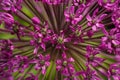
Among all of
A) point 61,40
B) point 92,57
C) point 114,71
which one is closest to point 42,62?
point 61,40

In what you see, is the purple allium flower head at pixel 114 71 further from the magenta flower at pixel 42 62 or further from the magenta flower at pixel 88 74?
the magenta flower at pixel 42 62

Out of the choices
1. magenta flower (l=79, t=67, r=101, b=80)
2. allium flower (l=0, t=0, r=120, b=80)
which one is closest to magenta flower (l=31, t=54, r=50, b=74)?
allium flower (l=0, t=0, r=120, b=80)

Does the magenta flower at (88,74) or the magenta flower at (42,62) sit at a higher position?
the magenta flower at (42,62)

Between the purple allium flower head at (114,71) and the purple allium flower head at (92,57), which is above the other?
the purple allium flower head at (92,57)

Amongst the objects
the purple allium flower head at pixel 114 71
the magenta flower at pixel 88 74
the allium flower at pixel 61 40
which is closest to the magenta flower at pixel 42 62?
the allium flower at pixel 61 40

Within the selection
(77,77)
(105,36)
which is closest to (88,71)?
(77,77)

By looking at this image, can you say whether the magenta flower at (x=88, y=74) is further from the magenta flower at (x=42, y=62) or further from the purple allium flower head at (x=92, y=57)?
the magenta flower at (x=42, y=62)

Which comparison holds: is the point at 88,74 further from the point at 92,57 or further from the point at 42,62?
the point at 42,62

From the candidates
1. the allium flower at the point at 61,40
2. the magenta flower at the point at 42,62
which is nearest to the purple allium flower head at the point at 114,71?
the allium flower at the point at 61,40
